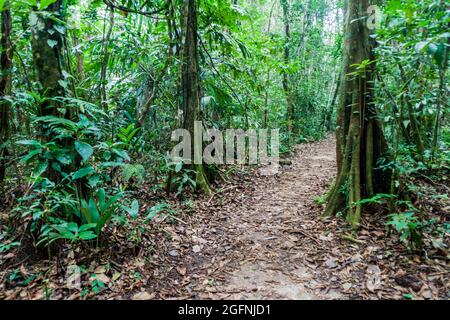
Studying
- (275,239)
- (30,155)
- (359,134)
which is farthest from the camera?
(359,134)

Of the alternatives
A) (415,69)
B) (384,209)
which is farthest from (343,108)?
(384,209)

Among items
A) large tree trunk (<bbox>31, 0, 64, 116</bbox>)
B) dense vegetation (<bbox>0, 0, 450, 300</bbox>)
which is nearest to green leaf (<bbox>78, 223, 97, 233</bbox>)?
dense vegetation (<bbox>0, 0, 450, 300</bbox>)

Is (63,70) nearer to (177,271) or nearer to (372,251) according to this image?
(177,271)

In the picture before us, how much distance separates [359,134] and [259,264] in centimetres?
238

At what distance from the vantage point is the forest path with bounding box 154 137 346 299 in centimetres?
292

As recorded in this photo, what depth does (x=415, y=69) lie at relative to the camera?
3412mm

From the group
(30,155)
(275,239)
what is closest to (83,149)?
(30,155)

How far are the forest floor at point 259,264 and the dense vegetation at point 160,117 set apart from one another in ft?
0.71

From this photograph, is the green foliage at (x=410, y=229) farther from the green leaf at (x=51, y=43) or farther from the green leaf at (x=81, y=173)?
the green leaf at (x=51, y=43)

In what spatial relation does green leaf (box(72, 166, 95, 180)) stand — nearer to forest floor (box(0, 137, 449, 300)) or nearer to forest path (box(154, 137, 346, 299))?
forest floor (box(0, 137, 449, 300))

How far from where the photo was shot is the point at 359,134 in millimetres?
4223

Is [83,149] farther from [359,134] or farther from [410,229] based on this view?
[359,134]

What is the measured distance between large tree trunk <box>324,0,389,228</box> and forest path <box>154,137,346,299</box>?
648mm

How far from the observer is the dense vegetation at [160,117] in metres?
2.93
